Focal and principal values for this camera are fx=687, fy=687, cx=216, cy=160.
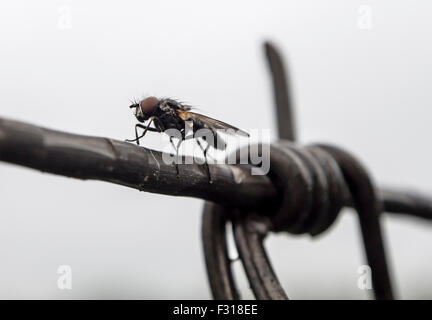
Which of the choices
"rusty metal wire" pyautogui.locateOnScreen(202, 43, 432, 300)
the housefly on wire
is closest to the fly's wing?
the housefly on wire

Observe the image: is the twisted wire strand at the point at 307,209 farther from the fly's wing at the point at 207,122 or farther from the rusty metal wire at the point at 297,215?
the fly's wing at the point at 207,122

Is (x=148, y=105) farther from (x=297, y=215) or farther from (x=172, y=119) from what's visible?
(x=297, y=215)

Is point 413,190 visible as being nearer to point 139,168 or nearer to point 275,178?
point 275,178

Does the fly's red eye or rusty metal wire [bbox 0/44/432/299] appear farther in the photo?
the fly's red eye

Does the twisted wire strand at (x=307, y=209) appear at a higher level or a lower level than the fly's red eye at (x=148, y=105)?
lower

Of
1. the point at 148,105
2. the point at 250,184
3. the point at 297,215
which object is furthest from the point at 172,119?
the point at 297,215

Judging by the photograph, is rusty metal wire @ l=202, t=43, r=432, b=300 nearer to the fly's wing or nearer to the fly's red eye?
the fly's wing

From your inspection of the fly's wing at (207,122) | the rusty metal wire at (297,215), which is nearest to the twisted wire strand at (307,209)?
the rusty metal wire at (297,215)

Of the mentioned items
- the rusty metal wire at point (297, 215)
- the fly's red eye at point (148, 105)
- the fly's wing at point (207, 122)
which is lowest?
the rusty metal wire at point (297, 215)
